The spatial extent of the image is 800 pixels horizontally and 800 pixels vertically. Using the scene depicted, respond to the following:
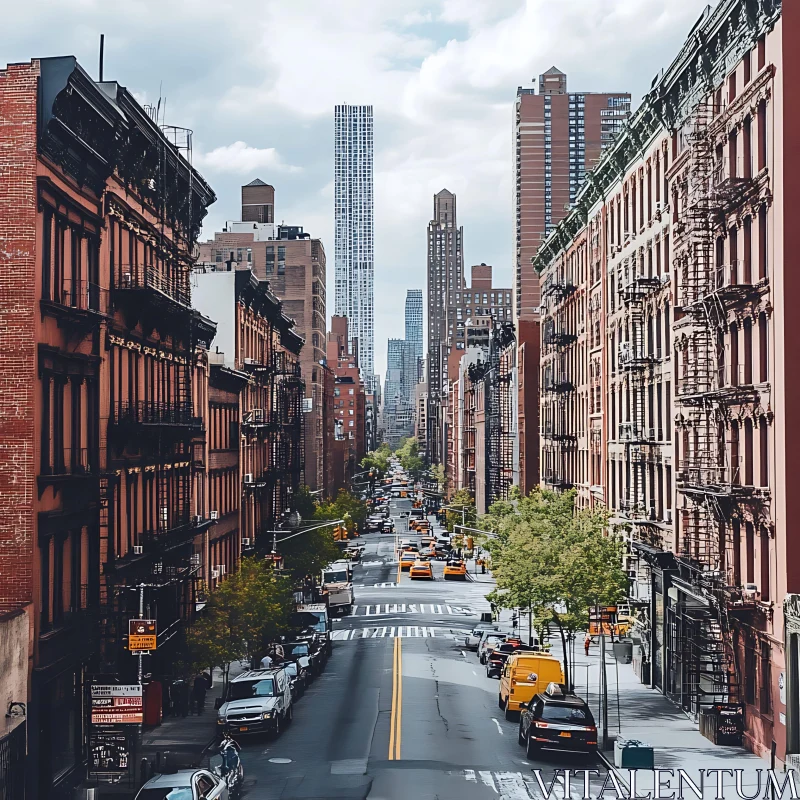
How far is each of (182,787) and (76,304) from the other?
14.2 m

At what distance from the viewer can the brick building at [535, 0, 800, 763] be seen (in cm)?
2989

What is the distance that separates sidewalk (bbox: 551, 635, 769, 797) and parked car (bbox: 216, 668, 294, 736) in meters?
9.91

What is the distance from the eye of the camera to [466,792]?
26.3 metres

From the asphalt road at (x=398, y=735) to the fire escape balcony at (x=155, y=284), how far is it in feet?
46.2

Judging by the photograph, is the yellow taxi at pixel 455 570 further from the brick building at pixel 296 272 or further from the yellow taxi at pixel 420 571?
the brick building at pixel 296 272

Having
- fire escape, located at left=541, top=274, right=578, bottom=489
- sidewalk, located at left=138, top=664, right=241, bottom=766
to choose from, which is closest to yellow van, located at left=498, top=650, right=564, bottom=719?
sidewalk, located at left=138, top=664, right=241, bottom=766

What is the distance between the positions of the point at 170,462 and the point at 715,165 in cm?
2141

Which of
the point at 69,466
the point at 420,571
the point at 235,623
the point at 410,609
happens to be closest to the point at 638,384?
the point at 235,623

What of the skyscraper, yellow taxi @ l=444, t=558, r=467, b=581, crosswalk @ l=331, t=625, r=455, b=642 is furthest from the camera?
the skyscraper

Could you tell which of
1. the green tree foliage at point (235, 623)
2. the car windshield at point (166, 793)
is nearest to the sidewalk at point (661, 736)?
the car windshield at point (166, 793)

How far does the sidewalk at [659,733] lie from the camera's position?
28547 millimetres

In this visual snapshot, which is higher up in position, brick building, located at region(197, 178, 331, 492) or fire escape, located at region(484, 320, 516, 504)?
brick building, located at region(197, 178, 331, 492)

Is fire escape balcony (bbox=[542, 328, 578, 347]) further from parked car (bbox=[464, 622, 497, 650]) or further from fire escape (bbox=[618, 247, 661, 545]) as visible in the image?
parked car (bbox=[464, 622, 497, 650])

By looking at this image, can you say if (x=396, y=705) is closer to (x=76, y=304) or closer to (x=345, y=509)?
(x=76, y=304)
